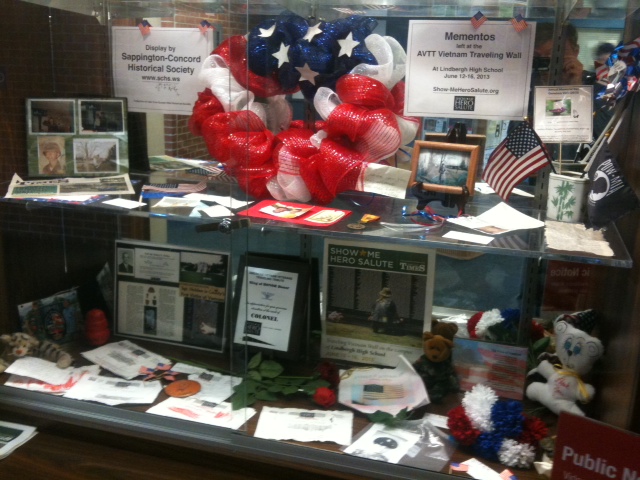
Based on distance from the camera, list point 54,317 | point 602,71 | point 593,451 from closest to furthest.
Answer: point 593,451 < point 602,71 < point 54,317

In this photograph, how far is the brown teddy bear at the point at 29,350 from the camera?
74.3 inches

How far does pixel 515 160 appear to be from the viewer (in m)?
1.52

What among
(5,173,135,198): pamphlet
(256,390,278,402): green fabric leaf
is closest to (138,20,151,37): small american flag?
(5,173,135,198): pamphlet

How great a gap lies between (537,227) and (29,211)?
142 centimetres

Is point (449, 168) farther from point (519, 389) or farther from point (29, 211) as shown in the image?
point (29, 211)

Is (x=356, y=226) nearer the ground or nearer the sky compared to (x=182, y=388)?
nearer the sky

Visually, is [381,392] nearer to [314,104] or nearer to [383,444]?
[383,444]

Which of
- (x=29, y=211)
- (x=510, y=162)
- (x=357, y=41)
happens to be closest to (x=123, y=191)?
(x=29, y=211)

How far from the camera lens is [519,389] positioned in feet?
5.38

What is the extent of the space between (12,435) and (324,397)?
863 mm

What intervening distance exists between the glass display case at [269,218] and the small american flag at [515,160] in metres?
0.03

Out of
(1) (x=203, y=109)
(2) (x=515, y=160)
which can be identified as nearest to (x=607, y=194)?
(2) (x=515, y=160)

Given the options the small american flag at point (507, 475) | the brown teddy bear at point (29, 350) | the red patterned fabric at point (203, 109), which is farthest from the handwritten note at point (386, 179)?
the brown teddy bear at point (29, 350)

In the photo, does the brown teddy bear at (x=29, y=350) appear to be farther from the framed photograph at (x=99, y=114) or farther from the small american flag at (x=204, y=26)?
the small american flag at (x=204, y=26)
